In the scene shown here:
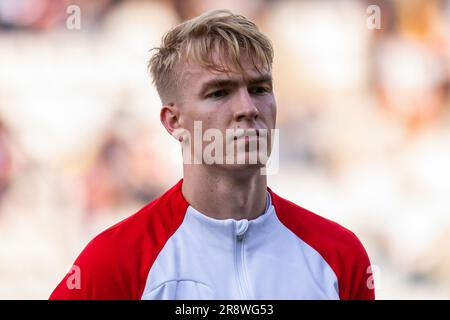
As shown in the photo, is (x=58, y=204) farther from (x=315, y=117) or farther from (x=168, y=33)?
(x=168, y=33)

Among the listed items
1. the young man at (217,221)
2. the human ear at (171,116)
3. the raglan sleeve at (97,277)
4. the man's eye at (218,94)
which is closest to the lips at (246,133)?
the young man at (217,221)

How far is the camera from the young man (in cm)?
194

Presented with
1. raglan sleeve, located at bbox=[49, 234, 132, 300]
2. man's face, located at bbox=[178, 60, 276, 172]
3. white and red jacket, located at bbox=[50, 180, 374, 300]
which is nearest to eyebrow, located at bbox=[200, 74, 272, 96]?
man's face, located at bbox=[178, 60, 276, 172]

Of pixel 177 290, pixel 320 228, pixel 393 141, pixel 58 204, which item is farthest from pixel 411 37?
pixel 177 290

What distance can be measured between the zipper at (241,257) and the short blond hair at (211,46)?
446mm

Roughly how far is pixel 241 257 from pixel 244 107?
1.45 ft

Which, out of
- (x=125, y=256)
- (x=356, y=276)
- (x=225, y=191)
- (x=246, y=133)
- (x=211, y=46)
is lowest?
(x=356, y=276)

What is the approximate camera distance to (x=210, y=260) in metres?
2.00

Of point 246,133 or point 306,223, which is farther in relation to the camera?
point 306,223

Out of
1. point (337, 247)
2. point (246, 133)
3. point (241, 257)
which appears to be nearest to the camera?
point (246, 133)

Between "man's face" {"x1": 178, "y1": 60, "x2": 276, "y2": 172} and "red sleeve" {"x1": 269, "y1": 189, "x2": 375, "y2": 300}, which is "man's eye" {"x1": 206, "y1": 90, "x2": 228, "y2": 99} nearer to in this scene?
"man's face" {"x1": 178, "y1": 60, "x2": 276, "y2": 172}

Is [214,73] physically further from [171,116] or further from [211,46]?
[171,116]

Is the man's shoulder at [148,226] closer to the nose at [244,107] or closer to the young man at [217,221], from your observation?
the young man at [217,221]

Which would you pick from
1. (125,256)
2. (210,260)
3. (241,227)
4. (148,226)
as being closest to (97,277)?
(125,256)
